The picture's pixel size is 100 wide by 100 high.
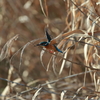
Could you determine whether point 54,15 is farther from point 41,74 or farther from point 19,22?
point 41,74

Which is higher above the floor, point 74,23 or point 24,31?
point 24,31

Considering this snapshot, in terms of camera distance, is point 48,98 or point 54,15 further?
point 54,15

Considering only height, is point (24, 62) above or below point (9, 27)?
below

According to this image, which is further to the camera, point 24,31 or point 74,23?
point 24,31

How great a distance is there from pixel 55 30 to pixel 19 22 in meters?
0.32

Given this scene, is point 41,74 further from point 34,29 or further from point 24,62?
point 34,29

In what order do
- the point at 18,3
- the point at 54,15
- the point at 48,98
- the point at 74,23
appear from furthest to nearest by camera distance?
1. the point at 54,15
2. the point at 18,3
3. the point at 48,98
4. the point at 74,23

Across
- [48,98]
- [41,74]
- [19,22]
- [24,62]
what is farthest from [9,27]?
[48,98]

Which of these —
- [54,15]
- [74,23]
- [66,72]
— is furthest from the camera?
[54,15]

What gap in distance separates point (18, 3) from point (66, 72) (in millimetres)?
688

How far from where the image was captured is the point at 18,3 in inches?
71.9

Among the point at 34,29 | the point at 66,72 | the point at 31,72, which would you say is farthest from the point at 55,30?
the point at 31,72

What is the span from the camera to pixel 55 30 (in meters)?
1.96

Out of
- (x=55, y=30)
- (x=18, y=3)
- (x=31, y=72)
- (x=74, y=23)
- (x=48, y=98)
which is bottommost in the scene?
(x=48, y=98)
